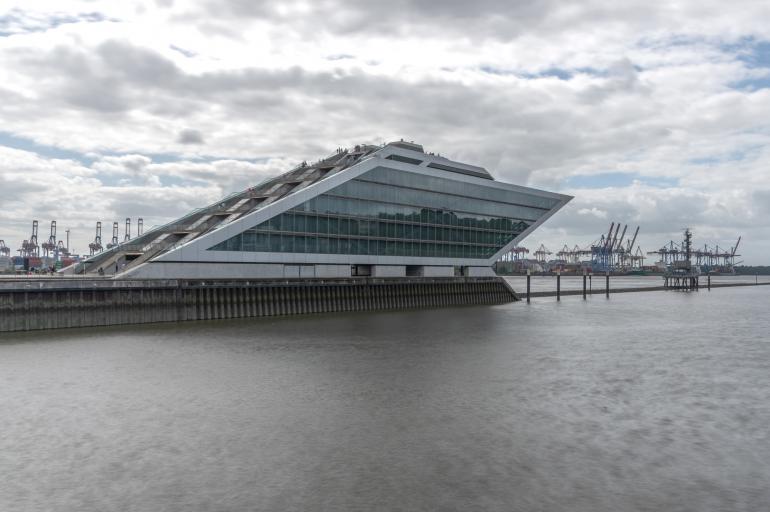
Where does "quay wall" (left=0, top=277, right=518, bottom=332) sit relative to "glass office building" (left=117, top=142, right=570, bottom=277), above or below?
below

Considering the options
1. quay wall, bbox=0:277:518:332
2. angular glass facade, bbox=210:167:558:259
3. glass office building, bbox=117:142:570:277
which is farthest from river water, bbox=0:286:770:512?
angular glass facade, bbox=210:167:558:259

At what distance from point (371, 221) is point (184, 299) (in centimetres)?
3122

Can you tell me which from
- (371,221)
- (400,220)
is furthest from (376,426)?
(400,220)

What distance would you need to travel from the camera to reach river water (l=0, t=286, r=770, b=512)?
52.6ft

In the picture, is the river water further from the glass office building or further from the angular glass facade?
the angular glass facade

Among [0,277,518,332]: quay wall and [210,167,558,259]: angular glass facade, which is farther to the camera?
[210,167,558,259]: angular glass facade

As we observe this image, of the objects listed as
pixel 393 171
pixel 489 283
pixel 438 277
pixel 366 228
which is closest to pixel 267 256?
pixel 366 228

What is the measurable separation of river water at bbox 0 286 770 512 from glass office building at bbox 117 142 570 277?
2437 cm

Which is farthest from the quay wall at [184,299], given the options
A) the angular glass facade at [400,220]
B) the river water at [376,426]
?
the angular glass facade at [400,220]

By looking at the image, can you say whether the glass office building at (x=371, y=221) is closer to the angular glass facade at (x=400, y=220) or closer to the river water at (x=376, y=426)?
the angular glass facade at (x=400, y=220)

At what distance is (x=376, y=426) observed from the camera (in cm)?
2238

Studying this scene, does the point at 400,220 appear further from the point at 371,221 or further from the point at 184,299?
the point at 184,299

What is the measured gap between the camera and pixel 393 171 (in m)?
82.8

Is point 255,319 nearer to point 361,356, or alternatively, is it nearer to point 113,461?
point 361,356
